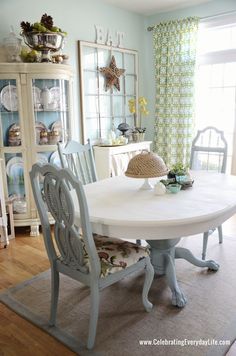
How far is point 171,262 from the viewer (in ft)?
7.00

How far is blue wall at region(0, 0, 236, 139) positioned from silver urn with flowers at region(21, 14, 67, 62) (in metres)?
0.26

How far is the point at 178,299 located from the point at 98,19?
336 centimetres

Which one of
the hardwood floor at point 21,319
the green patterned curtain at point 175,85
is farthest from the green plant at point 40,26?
the hardwood floor at point 21,319

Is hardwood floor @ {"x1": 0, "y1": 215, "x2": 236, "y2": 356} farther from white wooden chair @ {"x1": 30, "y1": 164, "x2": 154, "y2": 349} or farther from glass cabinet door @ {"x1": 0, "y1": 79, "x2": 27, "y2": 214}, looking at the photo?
glass cabinet door @ {"x1": 0, "y1": 79, "x2": 27, "y2": 214}

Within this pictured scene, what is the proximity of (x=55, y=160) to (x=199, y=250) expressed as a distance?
1.71 meters

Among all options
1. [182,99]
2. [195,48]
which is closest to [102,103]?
[182,99]

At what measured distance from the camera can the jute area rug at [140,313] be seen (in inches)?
68.1

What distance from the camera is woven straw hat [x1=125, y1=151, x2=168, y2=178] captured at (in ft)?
6.54

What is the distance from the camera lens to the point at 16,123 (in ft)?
10.5

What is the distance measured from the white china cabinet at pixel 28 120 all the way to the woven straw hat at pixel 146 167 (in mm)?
1499

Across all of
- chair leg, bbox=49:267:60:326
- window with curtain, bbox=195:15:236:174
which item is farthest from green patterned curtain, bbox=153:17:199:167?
chair leg, bbox=49:267:60:326

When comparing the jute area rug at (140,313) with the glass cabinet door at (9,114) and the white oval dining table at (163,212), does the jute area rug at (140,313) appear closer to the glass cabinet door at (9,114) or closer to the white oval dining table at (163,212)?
the white oval dining table at (163,212)

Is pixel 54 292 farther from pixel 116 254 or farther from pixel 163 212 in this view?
pixel 163 212

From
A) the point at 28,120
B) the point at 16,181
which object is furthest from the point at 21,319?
the point at 28,120
